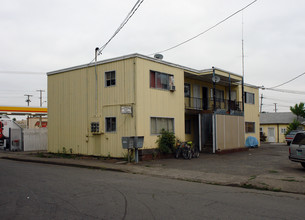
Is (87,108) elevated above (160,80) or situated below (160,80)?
below

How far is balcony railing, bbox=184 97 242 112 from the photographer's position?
24.7m

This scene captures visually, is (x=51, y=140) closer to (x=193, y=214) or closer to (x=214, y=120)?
(x=214, y=120)

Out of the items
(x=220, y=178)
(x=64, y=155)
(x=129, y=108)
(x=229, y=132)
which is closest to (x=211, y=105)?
(x=229, y=132)

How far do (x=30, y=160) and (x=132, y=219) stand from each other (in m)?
14.8

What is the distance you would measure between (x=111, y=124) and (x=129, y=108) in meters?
2.12

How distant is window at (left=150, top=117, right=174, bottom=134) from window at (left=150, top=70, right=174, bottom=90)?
206 centimetres

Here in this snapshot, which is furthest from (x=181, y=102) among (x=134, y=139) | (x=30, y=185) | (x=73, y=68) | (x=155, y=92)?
(x=30, y=185)

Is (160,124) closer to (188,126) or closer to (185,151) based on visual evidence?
(185,151)

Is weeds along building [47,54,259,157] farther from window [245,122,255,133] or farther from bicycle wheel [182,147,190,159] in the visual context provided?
window [245,122,255,133]

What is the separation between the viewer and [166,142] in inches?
753

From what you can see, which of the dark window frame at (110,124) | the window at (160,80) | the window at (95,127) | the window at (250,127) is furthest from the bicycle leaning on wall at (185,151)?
the window at (250,127)

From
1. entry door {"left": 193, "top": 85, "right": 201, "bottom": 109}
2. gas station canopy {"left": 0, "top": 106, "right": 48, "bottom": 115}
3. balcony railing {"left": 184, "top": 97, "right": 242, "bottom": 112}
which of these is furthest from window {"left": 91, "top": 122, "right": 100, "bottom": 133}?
gas station canopy {"left": 0, "top": 106, "right": 48, "bottom": 115}

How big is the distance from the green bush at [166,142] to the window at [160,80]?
2.85 meters

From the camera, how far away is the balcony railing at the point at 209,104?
81.0 feet
